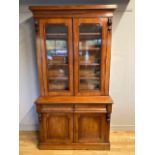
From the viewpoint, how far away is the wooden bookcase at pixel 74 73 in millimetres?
2656

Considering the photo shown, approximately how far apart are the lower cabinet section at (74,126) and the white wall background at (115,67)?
2.22 feet

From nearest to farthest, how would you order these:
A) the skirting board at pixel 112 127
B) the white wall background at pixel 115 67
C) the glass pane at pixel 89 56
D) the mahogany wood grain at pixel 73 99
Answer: the mahogany wood grain at pixel 73 99 → the glass pane at pixel 89 56 → the white wall background at pixel 115 67 → the skirting board at pixel 112 127

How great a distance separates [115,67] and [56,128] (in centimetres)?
137

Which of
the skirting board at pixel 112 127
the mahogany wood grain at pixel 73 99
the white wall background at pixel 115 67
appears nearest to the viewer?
the mahogany wood grain at pixel 73 99

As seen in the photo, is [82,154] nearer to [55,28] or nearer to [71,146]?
[71,146]

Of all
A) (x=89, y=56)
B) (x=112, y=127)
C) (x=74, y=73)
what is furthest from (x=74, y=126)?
(x=89, y=56)

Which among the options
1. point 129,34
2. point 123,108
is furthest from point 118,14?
point 123,108

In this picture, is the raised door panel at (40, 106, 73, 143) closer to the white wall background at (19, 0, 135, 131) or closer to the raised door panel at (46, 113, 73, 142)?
the raised door panel at (46, 113, 73, 142)

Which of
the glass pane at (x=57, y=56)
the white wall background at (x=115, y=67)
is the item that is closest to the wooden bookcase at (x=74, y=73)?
the glass pane at (x=57, y=56)

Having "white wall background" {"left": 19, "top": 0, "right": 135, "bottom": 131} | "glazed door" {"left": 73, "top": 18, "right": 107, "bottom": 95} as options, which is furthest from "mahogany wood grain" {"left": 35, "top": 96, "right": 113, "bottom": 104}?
"white wall background" {"left": 19, "top": 0, "right": 135, "bottom": 131}

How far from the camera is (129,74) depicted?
3.21 metres

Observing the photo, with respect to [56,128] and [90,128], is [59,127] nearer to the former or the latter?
[56,128]

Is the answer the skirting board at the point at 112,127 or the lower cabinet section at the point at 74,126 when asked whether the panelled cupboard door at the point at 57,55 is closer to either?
Result: the lower cabinet section at the point at 74,126
